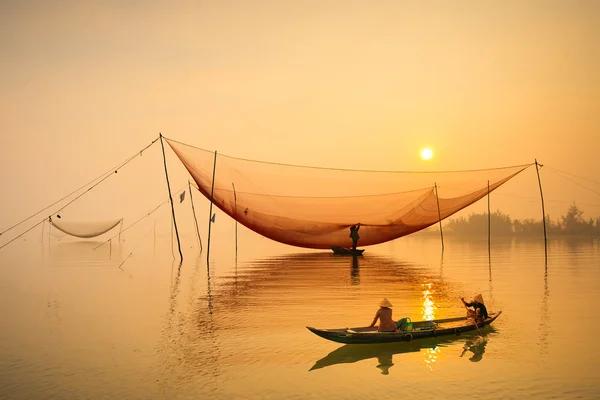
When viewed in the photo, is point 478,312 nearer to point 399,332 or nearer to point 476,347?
point 476,347

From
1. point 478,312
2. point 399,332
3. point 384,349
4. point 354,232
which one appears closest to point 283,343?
point 384,349

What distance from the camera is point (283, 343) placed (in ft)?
→ 34.3

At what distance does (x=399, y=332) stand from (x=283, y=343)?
7.00ft

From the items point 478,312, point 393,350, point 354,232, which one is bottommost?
point 393,350

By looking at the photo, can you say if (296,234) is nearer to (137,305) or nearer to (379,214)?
(379,214)

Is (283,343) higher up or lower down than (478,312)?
lower down

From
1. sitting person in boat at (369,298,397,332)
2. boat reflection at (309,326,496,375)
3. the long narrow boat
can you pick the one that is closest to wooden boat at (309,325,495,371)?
boat reflection at (309,326,496,375)

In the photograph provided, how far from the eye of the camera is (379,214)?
30781mm

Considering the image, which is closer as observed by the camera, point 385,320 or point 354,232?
point 385,320

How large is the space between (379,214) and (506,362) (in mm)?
21764

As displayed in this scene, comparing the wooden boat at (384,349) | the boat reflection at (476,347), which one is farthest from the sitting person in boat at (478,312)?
the boat reflection at (476,347)

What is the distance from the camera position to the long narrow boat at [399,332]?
998 centimetres

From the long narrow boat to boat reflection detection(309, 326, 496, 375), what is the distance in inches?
5.4

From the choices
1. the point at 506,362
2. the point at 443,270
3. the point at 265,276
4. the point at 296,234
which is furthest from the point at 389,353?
the point at 296,234
